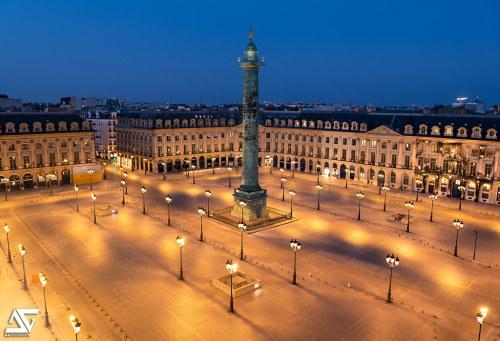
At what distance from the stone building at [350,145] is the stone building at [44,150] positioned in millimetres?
17467

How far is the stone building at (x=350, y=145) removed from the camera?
6900 cm

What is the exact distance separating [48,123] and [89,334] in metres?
61.9

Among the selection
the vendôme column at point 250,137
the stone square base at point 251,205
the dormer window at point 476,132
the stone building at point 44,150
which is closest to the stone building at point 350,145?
the dormer window at point 476,132

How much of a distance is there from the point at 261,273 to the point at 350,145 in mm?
56954

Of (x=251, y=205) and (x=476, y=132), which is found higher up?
(x=476, y=132)

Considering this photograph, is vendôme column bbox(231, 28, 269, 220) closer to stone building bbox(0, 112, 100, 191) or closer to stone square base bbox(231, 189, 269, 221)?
stone square base bbox(231, 189, 269, 221)

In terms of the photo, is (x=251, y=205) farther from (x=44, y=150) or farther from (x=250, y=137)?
(x=44, y=150)

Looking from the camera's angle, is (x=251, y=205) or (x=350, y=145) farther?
(x=350, y=145)

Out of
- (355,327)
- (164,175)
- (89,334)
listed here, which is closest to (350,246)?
(355,327)

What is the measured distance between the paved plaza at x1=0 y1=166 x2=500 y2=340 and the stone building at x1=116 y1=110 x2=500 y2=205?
964 centimetres

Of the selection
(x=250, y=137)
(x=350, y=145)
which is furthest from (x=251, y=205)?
(x=350, y=145)

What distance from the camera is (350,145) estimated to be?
8688 centimetres

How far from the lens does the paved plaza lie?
27.7 m

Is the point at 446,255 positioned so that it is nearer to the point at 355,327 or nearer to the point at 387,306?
the point at 387,306
